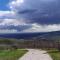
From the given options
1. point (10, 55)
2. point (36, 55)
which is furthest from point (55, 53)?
point (10, 55)

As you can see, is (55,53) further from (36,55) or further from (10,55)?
(10,55)

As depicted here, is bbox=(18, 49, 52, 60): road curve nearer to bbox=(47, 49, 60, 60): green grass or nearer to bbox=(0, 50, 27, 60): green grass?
bbox=(47, 49, 60, 60): green grass

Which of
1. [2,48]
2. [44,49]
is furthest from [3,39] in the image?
[44,49]

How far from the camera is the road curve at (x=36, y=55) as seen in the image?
92.8ft

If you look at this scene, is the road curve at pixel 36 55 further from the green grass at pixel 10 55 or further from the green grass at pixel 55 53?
the green grass at pixel 10 55

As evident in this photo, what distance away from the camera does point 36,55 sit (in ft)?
94.4

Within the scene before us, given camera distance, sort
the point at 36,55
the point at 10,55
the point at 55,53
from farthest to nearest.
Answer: the point at 36,55 < the point at 55,53 < the point at 10,55

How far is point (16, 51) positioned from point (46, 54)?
1.69m

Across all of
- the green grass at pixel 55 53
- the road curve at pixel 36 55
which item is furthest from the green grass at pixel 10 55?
the green grass at pixel 55 53

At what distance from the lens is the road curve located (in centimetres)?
2828

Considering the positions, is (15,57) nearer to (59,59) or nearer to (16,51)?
(16,51)

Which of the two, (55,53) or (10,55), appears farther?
(55,53)

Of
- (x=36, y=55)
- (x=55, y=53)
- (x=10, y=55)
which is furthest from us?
(x=36, y=55)

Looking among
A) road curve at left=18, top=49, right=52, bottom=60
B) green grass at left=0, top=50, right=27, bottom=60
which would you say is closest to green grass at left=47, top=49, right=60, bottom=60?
road curve at left=18, top=49, right=52, bottom=60
